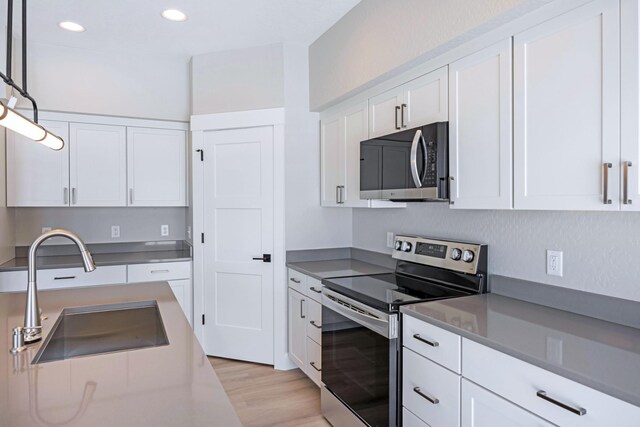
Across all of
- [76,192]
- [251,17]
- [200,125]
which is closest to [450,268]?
[251,17]

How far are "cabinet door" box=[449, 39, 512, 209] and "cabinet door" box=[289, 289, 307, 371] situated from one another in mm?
1529

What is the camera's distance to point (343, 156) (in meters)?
3.04

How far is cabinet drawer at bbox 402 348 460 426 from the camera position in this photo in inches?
Answer: 62.5

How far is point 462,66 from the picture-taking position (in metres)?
1.92

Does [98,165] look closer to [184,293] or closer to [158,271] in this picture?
[158,271]

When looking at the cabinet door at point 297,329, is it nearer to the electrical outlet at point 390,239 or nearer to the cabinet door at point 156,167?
the electrical outlet at point 390,239

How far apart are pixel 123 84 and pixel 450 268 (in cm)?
318

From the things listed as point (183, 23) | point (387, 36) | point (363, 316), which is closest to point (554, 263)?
point (363, 316)

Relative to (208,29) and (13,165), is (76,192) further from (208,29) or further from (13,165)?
(208,29)

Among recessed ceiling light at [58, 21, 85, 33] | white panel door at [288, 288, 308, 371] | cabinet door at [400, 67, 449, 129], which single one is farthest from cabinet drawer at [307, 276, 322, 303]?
recessed ceiling light at [58, 21, 85, 33]

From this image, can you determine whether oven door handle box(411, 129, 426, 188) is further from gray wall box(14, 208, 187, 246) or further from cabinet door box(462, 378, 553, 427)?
gray wall box(14, 208, 187, 246)

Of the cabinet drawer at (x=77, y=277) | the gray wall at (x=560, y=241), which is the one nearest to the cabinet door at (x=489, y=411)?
the gray wall at (x=560, y=241)

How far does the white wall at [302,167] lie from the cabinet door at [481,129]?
158 cm

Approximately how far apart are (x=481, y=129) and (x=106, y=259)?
319 centimetres
